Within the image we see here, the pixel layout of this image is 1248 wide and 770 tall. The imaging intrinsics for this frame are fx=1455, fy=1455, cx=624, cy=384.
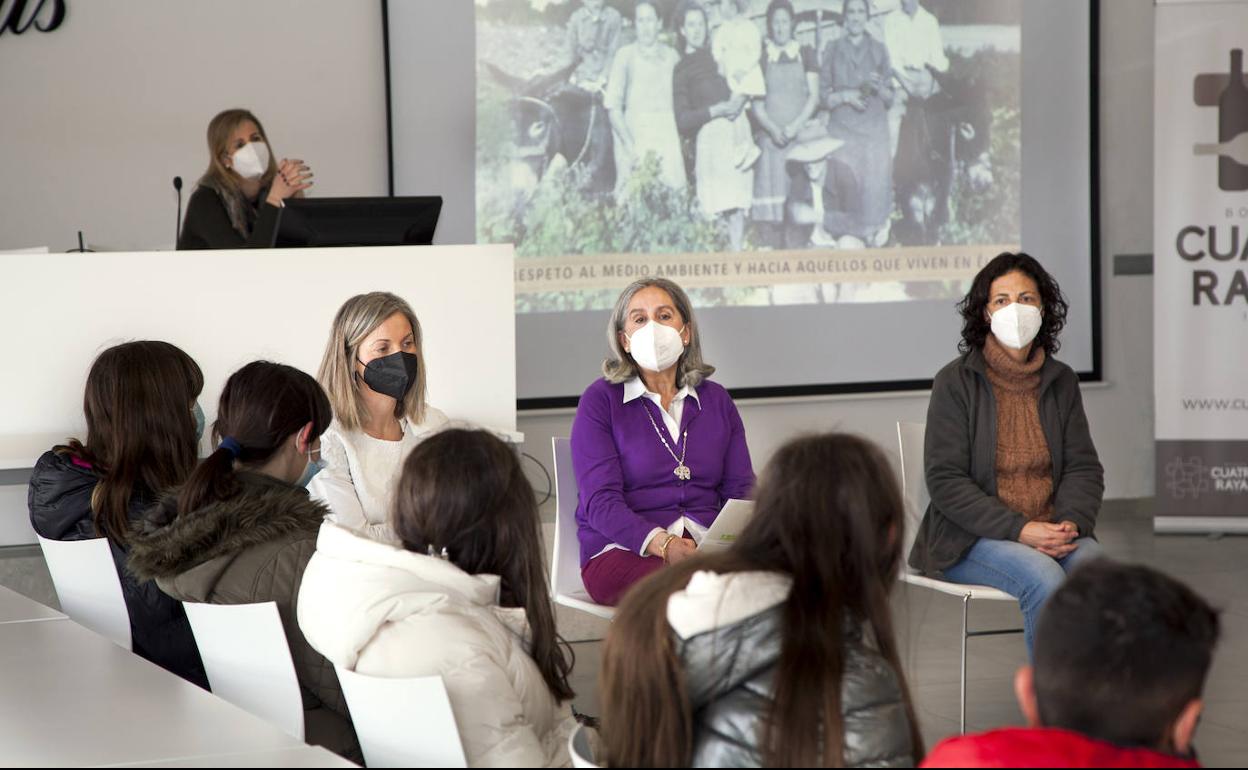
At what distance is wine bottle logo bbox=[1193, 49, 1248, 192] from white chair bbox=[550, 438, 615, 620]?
3.76m

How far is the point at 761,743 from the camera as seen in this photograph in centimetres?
176

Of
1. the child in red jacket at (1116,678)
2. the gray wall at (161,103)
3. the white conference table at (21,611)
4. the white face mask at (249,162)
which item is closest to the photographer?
the child in red jacket at (1116,678)

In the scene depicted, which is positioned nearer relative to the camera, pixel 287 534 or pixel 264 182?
pixel 287 534

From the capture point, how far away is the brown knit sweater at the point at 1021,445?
3.78 m

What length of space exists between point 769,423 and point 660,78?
160 centimetres

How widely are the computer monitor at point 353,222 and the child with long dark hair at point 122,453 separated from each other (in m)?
1.25

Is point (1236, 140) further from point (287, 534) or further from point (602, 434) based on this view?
point (287, 534)

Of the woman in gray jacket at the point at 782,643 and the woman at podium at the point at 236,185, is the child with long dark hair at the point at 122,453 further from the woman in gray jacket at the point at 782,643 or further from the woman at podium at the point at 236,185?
the woman at podium at the point at 236,185

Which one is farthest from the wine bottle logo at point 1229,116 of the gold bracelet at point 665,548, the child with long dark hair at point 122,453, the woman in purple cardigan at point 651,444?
the child with long dark hair at point 122,453

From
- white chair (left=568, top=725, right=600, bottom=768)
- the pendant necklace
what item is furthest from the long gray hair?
white chair (left=568, top=725, right=600, bottom=768)

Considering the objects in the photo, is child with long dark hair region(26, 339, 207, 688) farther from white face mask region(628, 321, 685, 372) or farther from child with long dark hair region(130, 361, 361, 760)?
white face mask region(628, 321, 685, 372)

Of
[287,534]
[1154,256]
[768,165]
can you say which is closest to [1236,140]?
[1154,256]

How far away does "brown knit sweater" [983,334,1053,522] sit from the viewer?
3.78 meters

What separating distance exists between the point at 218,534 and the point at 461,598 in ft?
2.35
